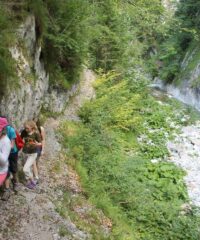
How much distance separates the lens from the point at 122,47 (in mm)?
20938

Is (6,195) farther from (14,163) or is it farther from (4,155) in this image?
(4,155)

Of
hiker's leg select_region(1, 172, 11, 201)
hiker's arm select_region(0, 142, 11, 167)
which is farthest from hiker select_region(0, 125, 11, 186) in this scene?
hiker's leg select_region(1, 172, 11, 201)

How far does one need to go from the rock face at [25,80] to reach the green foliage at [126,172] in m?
2.22

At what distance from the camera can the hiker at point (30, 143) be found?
7.57 metres

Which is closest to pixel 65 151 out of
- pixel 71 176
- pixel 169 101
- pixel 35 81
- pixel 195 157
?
pixel 71 176

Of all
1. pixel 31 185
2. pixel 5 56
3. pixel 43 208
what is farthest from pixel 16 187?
pixel 5 56

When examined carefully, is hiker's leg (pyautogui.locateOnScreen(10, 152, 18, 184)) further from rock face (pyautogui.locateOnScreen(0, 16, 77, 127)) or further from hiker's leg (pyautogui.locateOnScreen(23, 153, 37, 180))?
rock face (pyautogui.locateOnScreen(0, 16, 77, 127))

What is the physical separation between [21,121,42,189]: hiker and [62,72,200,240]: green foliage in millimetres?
2097

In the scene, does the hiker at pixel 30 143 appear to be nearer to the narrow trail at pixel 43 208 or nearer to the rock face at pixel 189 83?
the narrow trail at pixel 43 208

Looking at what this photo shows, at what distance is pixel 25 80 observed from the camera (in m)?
8.62

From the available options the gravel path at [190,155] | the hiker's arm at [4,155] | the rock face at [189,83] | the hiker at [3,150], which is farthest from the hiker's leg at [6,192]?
the rock face at [189,83]

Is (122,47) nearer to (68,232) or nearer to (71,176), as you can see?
(71,176)

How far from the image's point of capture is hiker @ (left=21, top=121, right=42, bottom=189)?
7.57 meters

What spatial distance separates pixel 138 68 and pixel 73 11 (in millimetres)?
14023
